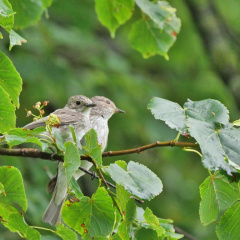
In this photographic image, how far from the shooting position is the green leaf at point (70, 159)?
8.32 feet

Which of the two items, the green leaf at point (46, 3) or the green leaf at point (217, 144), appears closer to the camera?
the green leaf at point (217, 144)

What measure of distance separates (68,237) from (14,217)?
0.27 meters

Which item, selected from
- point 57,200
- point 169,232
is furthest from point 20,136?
point 57,200

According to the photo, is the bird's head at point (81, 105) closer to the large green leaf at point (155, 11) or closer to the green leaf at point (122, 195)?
the large green leaf at point (155, 11)

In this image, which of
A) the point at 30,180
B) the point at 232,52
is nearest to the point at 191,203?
the point at 232,52

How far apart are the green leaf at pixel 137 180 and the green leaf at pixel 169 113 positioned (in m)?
0.29

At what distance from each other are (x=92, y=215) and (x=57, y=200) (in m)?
1.87

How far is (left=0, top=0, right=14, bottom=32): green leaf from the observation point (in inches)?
103

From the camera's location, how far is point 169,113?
9.12 ft

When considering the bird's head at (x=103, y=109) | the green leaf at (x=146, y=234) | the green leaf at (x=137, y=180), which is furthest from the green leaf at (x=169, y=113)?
the bird's head at (x=103, y=109)

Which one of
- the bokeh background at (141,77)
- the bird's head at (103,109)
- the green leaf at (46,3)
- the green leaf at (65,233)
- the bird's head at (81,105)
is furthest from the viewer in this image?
the bokeh background at (141,77)

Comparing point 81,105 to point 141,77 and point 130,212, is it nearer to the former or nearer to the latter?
point 130,212

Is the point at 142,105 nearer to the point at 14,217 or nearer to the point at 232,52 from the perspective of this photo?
the point at 232,52

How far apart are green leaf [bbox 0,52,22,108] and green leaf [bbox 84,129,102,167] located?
439mm
